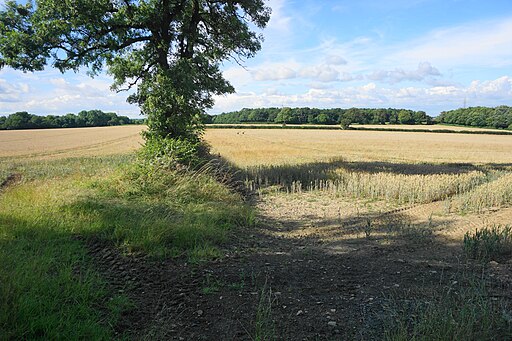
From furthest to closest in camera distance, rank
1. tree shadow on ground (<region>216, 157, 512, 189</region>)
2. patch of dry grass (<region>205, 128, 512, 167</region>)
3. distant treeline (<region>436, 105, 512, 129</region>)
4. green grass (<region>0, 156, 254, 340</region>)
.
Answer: distant treeline (<region>436, 105, 512, 129</region>), patch of dry grass (<region>205, 128, 512, 167</region>), tree shadow on ground (<region>216, 157, 512, 189</region>), green grass (<region>0, 156, 254, 340</region>)

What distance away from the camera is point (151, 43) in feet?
52.8

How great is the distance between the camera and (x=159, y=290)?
4.75 metres

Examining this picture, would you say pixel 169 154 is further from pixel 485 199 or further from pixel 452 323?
pixel 452 323

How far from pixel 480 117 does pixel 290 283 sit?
98707 millimetres

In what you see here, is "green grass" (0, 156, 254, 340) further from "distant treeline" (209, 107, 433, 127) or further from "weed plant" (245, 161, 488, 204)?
"distant treeline" (209, 107, 433, 127)

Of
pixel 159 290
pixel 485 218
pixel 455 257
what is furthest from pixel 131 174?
pixel 485 218

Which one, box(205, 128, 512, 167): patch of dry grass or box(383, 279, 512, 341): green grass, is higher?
box(383, 279, 512, 341): green grass

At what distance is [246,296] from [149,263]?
1.85 m

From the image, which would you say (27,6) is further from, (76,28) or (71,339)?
(71,339)

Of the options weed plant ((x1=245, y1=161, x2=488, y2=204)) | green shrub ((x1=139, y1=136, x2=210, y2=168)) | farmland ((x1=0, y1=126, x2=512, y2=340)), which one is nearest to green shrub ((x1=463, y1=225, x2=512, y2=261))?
farmland ((x1=0, y1=126, x2=512, y2=340))

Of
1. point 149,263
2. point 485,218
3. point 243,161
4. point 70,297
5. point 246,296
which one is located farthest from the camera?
point 243,161

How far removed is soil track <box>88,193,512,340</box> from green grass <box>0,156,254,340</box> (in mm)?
318

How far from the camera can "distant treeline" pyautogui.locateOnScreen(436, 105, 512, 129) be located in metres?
79.4

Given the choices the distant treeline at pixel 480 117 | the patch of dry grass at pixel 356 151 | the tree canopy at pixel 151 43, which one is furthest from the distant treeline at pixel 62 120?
the distant treeline at pixel 480 117
